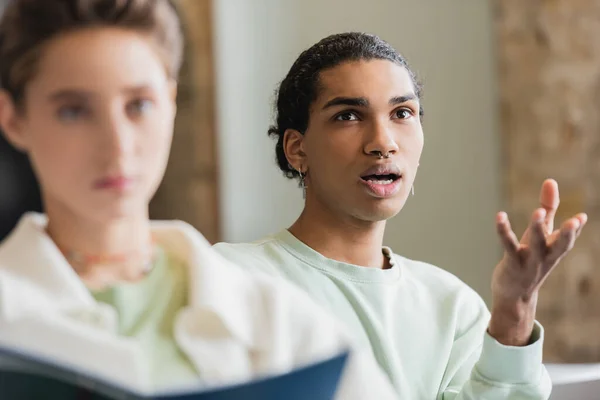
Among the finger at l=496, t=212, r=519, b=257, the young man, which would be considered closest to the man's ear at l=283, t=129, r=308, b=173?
the young man

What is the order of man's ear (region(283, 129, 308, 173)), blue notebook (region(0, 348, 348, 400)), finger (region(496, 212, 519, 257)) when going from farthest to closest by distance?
man's ear (region(283, 129, 308, 173)) → finger (region(496, 212, 519, 257)) → blue notebook (region(0, 348, 348, 400))

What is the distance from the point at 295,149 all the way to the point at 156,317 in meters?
0.26

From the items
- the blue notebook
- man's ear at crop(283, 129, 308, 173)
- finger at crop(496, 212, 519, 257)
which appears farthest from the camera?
man's ear at crop(283, 129, 308, 173)

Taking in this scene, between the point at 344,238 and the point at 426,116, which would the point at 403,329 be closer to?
the point at 344,238

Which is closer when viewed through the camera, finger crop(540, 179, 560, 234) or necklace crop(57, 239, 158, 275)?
necklace crop(57, 239, 158, 275)

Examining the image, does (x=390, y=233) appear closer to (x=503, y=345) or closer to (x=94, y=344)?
(x=503, y=345)

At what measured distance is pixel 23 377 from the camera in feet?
1.64

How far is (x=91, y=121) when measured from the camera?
20.3 inches

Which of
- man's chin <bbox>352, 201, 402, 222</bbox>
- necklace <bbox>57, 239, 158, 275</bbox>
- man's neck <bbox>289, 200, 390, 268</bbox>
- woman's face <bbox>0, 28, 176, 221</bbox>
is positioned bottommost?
man's neck <bbox>289, 200, 390, 268</bbox>

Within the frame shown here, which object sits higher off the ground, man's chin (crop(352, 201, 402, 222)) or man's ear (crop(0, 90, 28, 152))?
man's ear (crop(0, 90, 28, 152))

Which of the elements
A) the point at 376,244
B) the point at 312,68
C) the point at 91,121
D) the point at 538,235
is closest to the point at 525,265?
the point at 538,235

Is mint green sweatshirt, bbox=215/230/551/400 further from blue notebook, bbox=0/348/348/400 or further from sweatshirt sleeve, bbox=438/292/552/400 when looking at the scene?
blue notebook, bbox=0/348/348/400

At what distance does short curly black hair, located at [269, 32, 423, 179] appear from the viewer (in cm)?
73

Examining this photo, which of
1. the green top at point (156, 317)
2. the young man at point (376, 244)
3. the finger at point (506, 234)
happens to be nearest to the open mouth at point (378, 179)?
the young man at point (376, 244)
